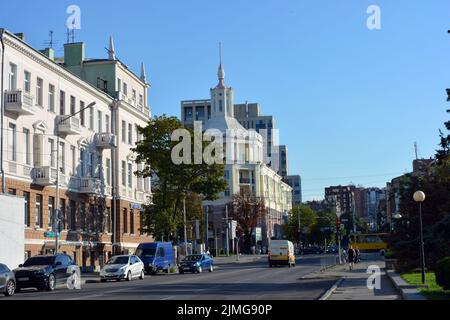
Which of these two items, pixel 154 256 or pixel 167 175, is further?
pixel 167 175

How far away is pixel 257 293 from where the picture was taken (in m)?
25.9

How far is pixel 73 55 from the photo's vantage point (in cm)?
6312

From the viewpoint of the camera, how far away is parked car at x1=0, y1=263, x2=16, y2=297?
2720 centimetres

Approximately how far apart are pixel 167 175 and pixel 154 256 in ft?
31.7

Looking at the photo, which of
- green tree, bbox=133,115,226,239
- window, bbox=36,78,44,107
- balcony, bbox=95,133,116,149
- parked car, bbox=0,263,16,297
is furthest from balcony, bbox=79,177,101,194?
parked car, bbox=0,263,16,297

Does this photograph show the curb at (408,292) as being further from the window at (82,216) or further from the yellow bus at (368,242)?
the yellow bus at (368,242)

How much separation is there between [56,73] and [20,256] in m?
18.0

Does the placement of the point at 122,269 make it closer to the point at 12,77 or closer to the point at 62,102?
the point at 12,77

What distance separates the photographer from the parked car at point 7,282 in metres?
27.2

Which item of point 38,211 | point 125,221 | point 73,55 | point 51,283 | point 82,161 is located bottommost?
point 51,283

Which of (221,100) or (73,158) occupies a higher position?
(221,100)

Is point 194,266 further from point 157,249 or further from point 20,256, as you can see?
point 20,256

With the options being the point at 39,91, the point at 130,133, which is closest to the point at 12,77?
the point at 39,91
